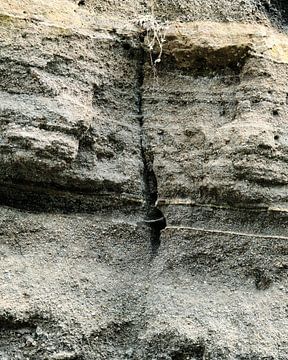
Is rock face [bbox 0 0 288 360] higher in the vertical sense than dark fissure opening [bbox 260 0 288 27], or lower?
lower

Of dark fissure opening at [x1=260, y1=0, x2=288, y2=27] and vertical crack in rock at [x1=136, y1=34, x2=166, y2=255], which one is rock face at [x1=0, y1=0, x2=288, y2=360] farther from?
dark fissure opening at [x1=260, y1=0, x2=288, y2=27]

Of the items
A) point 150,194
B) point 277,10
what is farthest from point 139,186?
point 277,10

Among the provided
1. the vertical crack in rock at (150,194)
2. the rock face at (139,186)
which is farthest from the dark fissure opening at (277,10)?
the vertical crack in rock at (150,194)

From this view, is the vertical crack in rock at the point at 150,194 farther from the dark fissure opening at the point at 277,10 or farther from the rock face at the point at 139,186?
the dark fissure opening at the point at 277,10

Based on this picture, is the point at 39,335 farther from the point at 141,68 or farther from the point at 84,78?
the point at 141,68

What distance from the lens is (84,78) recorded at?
1.71 meters

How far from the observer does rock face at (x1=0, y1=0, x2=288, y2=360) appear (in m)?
1.54

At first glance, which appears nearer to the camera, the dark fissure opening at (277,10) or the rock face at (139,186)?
the rock face at (139,186)

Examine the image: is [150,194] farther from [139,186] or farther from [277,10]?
[277,10]

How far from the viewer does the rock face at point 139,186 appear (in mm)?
1545

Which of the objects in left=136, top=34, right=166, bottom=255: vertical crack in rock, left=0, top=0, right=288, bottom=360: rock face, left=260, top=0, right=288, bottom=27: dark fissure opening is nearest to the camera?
left=0, top=0, right=288, bottom=360: rock face

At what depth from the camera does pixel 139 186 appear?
5.68ft

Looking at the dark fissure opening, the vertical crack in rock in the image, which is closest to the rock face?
the vertical crack in rock

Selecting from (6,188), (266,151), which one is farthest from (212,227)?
(6,188)
